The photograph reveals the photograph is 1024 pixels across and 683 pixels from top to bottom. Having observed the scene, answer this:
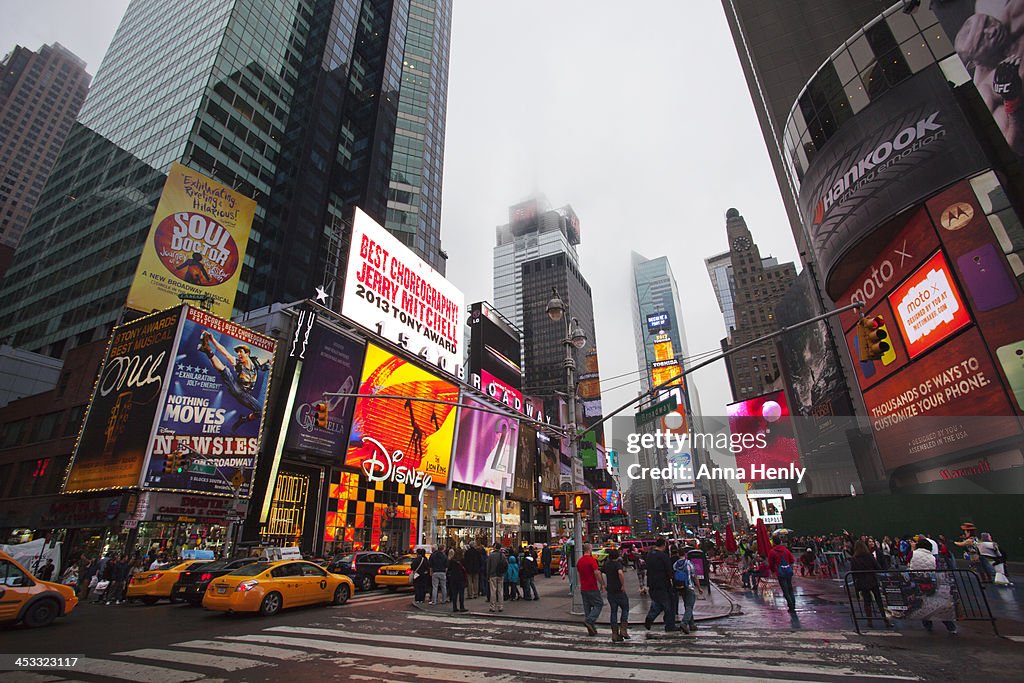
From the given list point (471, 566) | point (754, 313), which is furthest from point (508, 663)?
point (754, 313)

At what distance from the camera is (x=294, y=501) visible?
32.3 meters

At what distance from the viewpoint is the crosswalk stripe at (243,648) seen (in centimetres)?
815

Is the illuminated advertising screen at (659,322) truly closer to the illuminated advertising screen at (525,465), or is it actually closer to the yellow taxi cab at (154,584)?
the illuminated advertising screen at (525,465)

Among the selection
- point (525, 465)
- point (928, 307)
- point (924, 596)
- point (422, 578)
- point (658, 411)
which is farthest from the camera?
point (525, 465)

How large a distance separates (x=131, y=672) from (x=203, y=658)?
1.14 meters

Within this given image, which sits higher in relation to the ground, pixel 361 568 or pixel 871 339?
pixel 871 339

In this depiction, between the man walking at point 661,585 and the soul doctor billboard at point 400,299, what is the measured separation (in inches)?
1104

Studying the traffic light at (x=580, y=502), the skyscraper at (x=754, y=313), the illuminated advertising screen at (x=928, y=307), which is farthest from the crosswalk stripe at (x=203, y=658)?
the skyscraper at (x=754, y=313)

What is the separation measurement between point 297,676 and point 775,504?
102995 mm

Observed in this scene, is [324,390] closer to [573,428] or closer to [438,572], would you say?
[438,572]

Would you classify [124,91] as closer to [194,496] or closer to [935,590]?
[194,496]

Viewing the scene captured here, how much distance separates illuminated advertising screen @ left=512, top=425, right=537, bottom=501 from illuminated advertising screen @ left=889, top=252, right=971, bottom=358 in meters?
38.0

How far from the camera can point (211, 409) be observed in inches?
1069

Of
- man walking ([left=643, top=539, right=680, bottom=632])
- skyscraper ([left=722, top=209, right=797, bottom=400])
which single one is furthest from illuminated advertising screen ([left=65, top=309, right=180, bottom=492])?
skyscraper ([left=722, top=209, right=797, bottom=400])
